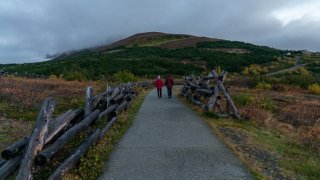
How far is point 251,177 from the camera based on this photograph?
770 centimetres

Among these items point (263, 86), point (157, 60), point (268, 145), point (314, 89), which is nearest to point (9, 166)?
point (268, 145)

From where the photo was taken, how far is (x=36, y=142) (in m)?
6.60

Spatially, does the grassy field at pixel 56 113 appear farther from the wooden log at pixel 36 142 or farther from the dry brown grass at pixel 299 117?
the dry brown grass at pixel 299 117

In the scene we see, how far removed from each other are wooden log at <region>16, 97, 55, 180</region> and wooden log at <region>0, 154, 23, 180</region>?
0.93ft

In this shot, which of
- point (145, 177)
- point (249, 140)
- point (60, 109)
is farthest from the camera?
point (60, 109)

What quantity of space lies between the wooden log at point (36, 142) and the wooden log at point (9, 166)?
0.28m

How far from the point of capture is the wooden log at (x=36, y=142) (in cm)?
616

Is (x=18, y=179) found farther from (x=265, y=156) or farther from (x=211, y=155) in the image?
(x=265, y=156)

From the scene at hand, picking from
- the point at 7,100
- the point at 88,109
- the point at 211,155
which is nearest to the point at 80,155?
the point at 211,155

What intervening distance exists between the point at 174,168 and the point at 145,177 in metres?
0.80

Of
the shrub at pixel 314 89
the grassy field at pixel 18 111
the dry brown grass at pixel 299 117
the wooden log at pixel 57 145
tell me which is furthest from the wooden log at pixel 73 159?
the shrub at pixel 314 89

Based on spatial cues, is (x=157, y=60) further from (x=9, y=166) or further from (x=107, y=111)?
(x=9, y=166)

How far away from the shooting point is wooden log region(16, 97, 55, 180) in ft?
20.2

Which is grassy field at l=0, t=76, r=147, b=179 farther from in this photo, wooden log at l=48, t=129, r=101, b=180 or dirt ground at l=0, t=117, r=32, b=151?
wooden log at l=48, t=129, r=101, b=180
